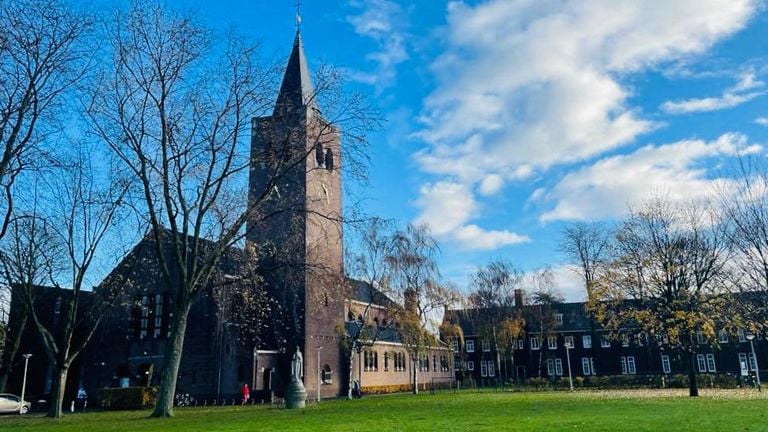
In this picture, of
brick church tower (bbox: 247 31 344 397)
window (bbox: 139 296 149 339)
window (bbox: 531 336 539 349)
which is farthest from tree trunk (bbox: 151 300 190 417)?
window (bbox: 531 336 539 349)

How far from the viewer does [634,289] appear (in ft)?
107

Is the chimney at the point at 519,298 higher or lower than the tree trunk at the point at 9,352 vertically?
higher

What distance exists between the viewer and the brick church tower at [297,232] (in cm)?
2359

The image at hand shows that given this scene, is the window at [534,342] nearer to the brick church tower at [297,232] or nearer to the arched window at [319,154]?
the brick church tower at [297,232]

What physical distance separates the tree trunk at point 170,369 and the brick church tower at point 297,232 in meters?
4.03

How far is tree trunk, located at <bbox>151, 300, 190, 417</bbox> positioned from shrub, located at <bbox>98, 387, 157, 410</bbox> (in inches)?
530

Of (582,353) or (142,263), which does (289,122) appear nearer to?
(142,263)

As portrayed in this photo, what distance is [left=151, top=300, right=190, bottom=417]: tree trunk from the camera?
70.5ft

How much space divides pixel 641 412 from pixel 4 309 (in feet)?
145

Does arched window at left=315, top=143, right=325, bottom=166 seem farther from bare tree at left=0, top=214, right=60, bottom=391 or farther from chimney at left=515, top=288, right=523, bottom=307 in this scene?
chimney at left=515, top=288, right=523, bottom=307

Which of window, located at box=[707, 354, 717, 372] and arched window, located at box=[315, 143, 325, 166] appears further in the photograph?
window, located at box=[707, 354, 717, 372]

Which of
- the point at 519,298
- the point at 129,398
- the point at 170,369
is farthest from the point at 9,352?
the point at 519,298

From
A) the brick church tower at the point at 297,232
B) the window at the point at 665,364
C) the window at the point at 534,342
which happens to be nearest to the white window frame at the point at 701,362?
the window at the point at 665,364

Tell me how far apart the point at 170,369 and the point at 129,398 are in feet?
48.5
